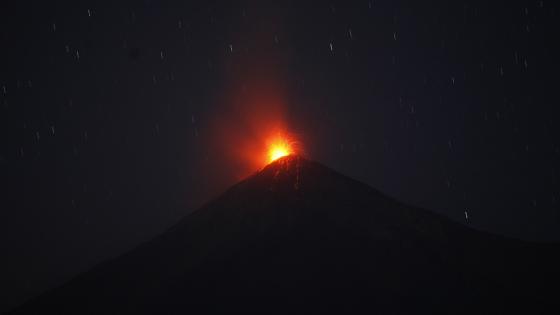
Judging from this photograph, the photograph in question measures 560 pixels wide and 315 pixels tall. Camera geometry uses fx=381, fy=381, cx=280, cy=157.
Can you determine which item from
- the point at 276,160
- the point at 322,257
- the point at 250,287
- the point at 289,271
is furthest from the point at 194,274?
the point at 276,160

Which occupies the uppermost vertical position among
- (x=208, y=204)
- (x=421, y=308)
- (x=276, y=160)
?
(x=276, y=160)

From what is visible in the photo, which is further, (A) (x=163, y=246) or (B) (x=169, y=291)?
(A) (x=163, y=246)

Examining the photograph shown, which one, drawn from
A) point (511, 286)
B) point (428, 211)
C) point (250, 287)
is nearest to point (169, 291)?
point (250, 287)

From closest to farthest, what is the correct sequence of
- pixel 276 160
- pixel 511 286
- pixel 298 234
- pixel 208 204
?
1. pixel 511 286
2. pixel 298 234
3. pixel 208 204
4. pixel 276 160

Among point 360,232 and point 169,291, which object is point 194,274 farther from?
point 360,232

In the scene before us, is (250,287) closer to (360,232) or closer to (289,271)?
(289,271)

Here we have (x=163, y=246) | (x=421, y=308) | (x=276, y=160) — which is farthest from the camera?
(x=276, y=160)

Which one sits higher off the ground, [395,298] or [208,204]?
[208,204]
